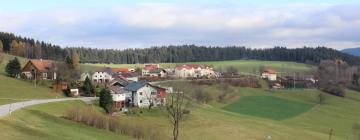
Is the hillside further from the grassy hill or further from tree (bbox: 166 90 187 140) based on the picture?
the grassy hill

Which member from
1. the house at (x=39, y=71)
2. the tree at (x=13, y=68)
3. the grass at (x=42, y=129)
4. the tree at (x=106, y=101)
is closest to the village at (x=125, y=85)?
the house at (x=39, y=71)

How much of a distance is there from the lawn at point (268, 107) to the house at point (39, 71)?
4005 cm

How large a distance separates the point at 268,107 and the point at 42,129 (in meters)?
81.3

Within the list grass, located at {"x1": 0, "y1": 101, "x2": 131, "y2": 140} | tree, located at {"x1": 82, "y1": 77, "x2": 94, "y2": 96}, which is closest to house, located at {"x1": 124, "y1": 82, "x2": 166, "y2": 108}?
tree, located at {"x1": 82, "y1": 77, "x2": 94, "y2": 96}

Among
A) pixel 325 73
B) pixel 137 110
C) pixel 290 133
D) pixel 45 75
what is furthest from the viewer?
pixel 325 73

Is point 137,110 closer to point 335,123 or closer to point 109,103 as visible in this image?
point 109,103

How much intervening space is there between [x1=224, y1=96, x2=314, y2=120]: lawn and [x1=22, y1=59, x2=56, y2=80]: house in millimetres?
40046

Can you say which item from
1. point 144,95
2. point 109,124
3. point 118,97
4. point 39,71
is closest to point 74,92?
point 118,97

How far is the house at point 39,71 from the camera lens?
396 ft

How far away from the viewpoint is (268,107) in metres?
120

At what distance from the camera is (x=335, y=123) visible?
10200cm

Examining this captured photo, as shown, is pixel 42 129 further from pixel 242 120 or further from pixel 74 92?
pixel 74 92

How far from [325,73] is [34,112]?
148217 mm

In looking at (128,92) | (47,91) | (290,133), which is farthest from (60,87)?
(290,133)
